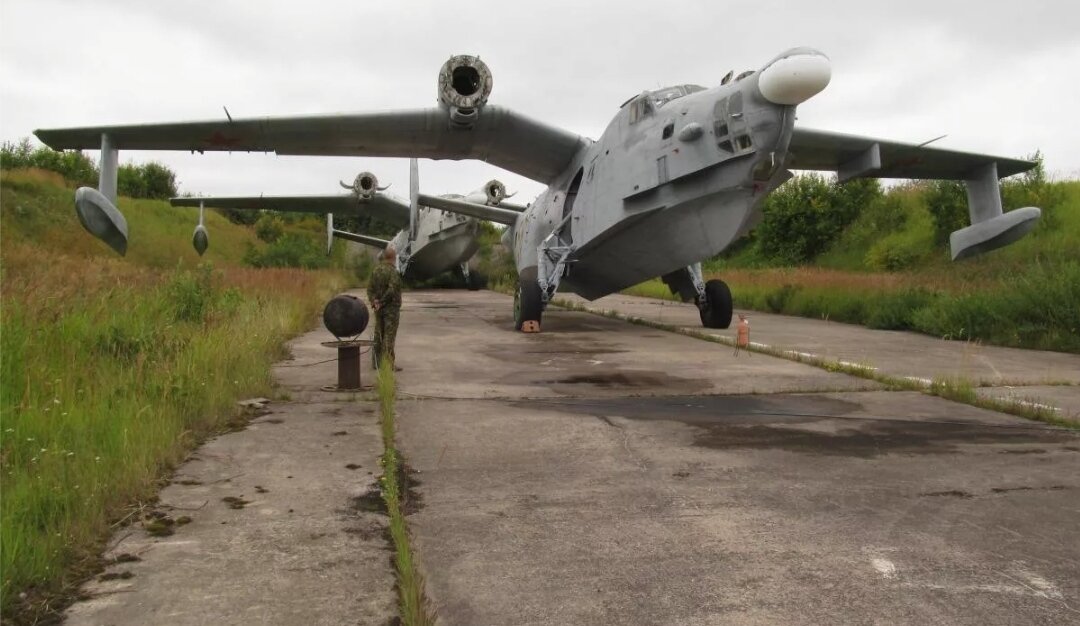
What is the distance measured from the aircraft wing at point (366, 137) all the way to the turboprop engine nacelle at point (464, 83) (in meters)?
1.08

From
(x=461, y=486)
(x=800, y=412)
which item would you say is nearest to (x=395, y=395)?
(x=461, y=486)

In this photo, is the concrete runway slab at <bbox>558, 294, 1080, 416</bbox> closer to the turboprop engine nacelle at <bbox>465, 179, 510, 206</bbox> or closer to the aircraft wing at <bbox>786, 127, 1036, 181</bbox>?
the aircraft wing at <bbox>786, 127, 1036, 181</bbox>

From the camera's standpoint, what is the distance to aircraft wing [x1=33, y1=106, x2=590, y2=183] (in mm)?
11000

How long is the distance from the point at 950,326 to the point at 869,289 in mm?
4201

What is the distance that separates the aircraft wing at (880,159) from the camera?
12.3 metres

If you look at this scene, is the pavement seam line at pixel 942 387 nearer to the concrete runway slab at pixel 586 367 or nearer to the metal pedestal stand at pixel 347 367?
the concrete runway slab at pixel 586 367

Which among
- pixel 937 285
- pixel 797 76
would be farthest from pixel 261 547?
pixel 937 285

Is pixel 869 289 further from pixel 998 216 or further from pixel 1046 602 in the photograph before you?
pixel 1046 602

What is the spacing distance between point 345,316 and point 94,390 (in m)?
2.45

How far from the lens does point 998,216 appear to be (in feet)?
42.2

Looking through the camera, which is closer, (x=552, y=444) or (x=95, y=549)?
(x=95, y=549)

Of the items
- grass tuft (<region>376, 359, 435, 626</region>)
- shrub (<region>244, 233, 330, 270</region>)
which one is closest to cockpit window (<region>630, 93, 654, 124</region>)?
grass tuft (<region>376, 359, 435, 626</region>)

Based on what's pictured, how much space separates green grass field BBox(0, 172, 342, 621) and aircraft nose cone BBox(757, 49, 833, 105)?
19.3ft

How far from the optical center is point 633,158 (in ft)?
35.3
